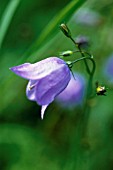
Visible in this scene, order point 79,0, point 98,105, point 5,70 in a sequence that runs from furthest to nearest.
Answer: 1. point 5,70
2. point 98,105
3. point 79,0

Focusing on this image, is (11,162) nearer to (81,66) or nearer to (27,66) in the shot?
(81,66)

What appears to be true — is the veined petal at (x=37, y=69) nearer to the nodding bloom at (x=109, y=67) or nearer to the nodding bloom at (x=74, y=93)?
the nodding bloom at (x=74, y=93)

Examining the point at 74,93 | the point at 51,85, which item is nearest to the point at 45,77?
the point at 51,85

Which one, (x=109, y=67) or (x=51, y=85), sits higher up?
(x=109, y=67)

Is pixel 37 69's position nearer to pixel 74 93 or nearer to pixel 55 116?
pixel 74 93

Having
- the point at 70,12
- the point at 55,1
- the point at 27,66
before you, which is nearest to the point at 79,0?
the point at 70,12

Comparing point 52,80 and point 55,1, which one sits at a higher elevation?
point 55,1

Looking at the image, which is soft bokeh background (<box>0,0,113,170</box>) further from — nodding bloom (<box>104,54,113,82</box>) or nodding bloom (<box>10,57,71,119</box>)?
nodding bloom (<box>10,57,71,119</box>)

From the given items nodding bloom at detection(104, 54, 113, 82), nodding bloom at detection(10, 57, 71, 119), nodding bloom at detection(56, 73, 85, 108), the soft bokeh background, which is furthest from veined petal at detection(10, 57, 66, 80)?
nodding bloom at detection(104, 54, 113, 82)
